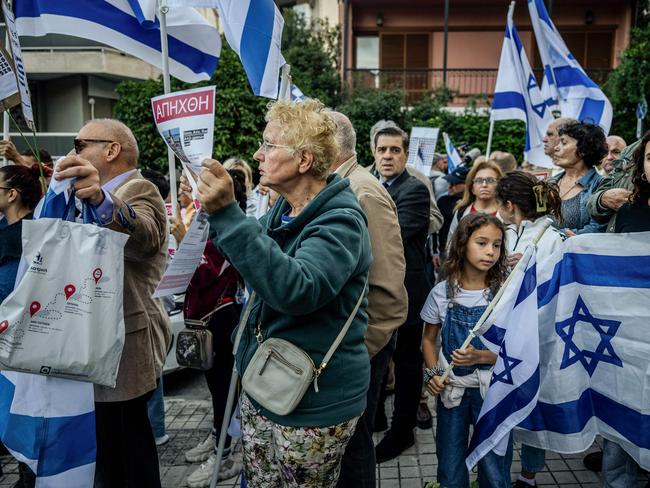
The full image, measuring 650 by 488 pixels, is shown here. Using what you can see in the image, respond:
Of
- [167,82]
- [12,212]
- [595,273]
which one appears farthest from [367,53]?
[595,273]

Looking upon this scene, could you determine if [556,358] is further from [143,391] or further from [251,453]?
[143,391]

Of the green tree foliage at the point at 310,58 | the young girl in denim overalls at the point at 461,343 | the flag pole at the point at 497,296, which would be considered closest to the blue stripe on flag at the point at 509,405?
the young girl in denim overalls at the point at 461,343

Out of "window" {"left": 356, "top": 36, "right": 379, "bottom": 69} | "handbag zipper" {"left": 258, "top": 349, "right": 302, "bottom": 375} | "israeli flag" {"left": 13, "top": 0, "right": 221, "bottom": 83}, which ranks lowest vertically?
"handbag zipper" {"left": 258, "top": 349, "right": 302, "bottom": 375}

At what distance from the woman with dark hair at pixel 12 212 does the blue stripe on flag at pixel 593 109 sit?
551 centimetres

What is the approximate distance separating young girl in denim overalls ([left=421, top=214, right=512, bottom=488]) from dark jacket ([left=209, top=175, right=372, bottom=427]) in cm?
104

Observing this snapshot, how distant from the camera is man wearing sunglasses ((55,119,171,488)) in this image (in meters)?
2.99

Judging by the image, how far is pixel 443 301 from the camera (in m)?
3.50

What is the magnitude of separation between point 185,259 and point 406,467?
7.21 feet

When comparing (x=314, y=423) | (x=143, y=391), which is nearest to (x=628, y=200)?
(x=314, y=423)

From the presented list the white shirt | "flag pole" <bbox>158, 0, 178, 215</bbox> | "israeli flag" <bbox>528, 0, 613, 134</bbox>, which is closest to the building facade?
"israeli flag" <bbox>528, 0, 613, 134</bbox>

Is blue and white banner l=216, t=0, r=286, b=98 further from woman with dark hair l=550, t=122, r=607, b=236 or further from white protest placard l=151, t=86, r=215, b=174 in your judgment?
woman with dark hair l=550, t=122, r=607, b=236

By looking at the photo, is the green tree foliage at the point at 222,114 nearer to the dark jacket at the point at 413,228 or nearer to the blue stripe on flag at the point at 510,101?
the blue stripe on flag at the point at 510,101

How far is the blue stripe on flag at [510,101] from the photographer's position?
23.0ft

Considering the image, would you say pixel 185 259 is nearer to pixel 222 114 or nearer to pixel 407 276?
pixel 407 276
